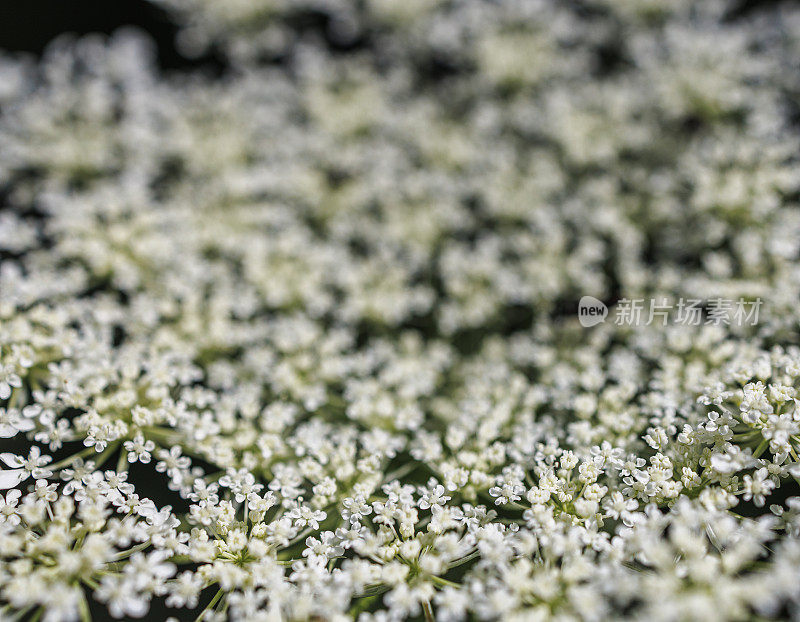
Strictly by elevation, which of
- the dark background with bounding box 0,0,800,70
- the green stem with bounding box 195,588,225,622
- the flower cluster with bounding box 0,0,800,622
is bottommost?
the green stem with bounding box 195,588,225,622

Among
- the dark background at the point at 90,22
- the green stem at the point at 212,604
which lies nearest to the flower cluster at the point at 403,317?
the green stem at the point at 212,604

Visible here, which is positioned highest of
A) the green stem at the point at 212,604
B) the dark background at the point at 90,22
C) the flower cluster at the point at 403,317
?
the dark background at the point at 90,22

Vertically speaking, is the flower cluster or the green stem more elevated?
the flower cluster

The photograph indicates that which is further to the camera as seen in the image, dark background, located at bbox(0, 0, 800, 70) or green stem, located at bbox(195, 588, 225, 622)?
dark background, located at bbox(0, 0, 800, 70)

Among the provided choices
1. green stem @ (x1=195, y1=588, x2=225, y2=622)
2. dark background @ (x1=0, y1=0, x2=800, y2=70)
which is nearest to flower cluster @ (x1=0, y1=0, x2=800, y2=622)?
green stem @ (x1=195, y1=588, x2=225, y2=622)

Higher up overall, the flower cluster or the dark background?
the dark background

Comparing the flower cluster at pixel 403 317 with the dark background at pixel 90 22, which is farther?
the dark background at pixel 90 22

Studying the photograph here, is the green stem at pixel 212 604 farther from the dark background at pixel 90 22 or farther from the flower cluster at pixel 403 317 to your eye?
the dark background at pixel 90 22

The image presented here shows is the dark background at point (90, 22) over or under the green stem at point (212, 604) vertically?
over

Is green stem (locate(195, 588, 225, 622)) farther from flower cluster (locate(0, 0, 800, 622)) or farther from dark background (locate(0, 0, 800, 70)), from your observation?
dark background (locate(0, 0, 800, 70))
